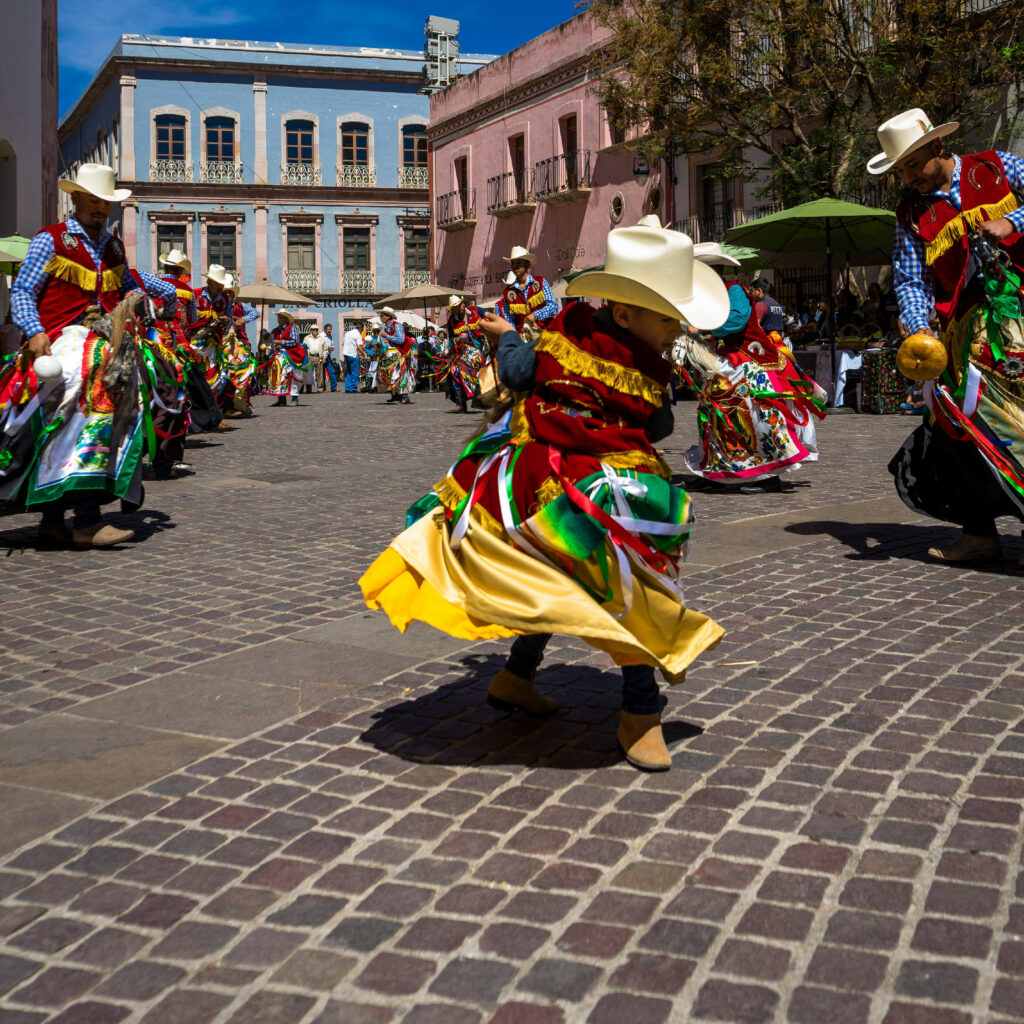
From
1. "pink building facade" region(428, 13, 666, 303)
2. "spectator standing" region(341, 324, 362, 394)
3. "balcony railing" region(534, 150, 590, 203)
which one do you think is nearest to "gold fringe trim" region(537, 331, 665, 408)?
"pink building facade" region(428, 13, 666, 303)

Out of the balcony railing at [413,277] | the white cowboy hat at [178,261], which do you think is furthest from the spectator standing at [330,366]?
the white cowboy hat at [178,261]

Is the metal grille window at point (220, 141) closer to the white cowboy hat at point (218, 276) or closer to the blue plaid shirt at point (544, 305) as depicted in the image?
the white cowboy hat at point (218, 276)

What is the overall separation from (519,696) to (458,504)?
690 mm

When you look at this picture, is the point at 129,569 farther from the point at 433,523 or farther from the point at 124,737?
the point at 433,523

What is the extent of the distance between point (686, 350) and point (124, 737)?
6495 millimetres

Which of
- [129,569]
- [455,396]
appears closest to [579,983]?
[129,569]

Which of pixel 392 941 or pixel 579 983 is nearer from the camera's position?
pixel 579 983

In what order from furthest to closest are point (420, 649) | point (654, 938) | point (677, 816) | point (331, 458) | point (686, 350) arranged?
1. point (331, 458)
2. point (686, 350)
3. point (420, 649)
4. point (677, 816)
5. point (654, 938)

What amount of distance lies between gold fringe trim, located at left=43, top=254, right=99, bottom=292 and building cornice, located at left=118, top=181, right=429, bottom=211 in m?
45.5

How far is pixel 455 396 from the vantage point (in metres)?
22.5

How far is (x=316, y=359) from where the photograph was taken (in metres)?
40.3

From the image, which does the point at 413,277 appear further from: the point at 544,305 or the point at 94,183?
the point at 94,183

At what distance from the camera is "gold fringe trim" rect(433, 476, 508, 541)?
3.68m

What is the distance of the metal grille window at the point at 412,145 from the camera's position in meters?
53.0
